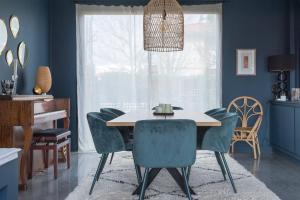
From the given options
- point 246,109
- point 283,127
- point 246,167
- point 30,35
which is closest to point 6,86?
point 30,35

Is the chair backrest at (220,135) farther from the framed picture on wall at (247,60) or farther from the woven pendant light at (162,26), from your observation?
the framed picture on wall at (247,60)

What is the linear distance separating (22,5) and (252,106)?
3.62 metres

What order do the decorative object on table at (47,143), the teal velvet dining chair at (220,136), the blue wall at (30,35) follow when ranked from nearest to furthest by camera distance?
the teal velvet dining chair at (220,136), the decorative object on table at (47,143), the blue wall at (30,35)

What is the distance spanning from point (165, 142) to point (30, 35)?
3.10 m

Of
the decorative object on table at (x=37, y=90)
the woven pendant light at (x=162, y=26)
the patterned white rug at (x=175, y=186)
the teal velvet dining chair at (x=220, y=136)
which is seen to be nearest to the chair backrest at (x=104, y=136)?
the patterned white rug at (x=175, y=186)

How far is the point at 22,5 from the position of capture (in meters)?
4.55

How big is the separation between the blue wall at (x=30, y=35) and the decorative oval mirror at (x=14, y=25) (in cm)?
5

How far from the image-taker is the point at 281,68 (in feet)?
17.3

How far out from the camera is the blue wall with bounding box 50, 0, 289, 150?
5.70 metres

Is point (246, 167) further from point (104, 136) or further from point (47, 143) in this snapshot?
point (47, 143)

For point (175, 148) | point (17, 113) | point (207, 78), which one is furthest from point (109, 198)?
point (207, 78)

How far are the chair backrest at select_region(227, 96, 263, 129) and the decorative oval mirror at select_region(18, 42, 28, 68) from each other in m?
3.08

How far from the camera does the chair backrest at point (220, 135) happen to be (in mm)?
3170

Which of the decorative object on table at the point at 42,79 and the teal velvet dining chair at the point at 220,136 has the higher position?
the decorative object on table at the point at 42,79
